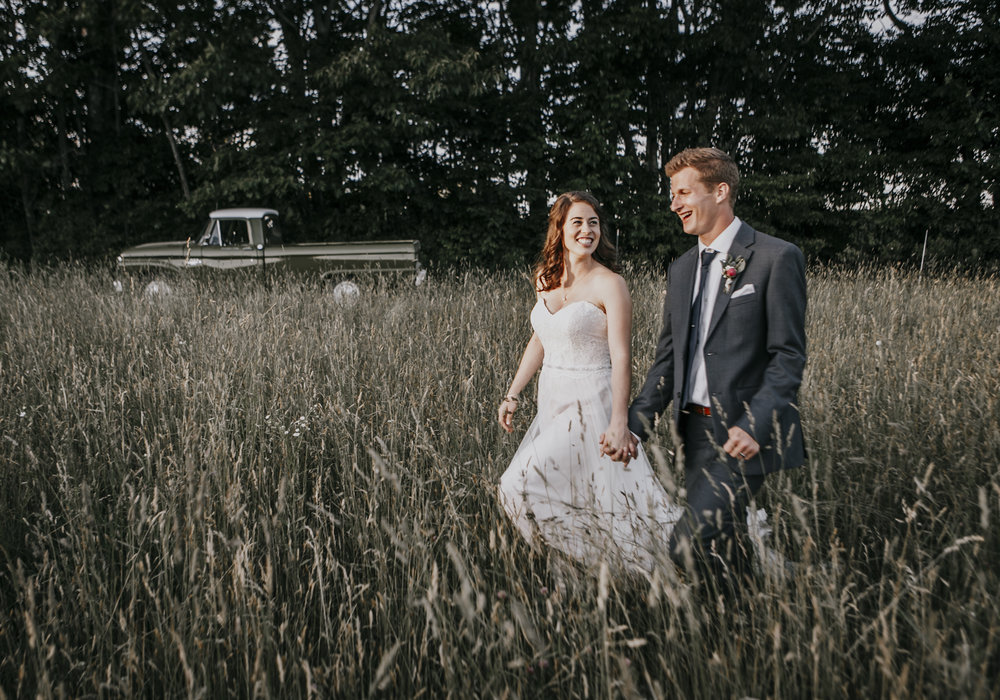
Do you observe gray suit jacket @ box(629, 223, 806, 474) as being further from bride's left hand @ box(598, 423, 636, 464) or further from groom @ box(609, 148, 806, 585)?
bride's left hand @ box(598, 423, 636, 464)

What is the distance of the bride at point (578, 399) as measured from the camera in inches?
90.3

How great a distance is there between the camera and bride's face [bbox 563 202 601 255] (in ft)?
8.61

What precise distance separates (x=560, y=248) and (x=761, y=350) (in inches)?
41.4

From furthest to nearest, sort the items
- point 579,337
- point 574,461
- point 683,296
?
point 579,337 < point 574,461 < point 683,296

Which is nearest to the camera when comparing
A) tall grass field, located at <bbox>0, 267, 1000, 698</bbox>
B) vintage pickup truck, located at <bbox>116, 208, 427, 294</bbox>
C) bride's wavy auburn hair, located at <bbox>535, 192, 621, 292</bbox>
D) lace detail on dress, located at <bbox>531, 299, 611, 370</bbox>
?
tall grass field, located at <bbox>0, 267, 1000, 698</bbox>

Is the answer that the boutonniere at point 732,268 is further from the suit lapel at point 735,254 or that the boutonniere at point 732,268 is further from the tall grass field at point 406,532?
the tall grass field at point 406,532

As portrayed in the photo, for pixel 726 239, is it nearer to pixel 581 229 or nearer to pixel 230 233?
pixel 581 229

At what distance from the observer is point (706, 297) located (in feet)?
7.03

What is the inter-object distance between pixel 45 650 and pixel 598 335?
2093 millimetres

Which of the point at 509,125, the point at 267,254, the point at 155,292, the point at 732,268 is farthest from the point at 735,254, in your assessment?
the point at 509,125

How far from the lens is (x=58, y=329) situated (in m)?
5.48

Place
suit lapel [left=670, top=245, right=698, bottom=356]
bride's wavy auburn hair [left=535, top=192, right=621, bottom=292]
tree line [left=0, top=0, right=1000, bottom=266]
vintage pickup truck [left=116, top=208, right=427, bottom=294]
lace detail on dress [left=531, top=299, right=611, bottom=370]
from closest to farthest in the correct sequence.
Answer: suit lapel [left=670, top=245, right=698, bottom=356] < lace detail on dress [left=531, top=299, right=611, bottom=370] < bride's wavy auburn hair [left=535, top=192, right=621, bottom=292] < vintage pickup truck [left=116, top=208, right=427, bottom=294] < tree line [left=0, top=0, right=1000, bottom=266]

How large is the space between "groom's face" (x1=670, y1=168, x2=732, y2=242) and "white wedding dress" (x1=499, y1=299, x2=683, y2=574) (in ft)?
1.98

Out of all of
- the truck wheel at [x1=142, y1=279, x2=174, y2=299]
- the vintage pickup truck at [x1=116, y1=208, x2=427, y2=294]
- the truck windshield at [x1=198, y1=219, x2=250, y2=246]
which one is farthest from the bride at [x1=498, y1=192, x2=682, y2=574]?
the truck windshield at [x1=198, y1=219, x2=250, y2=246]
